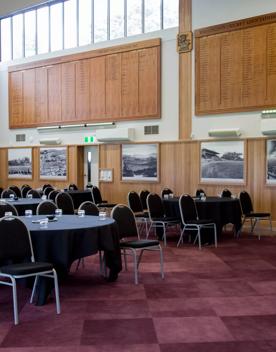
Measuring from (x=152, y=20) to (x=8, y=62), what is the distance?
5.47 metres

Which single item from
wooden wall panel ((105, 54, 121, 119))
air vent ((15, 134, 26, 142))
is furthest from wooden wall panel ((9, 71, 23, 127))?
wooden wall panel ((105, 54, 121, 119))

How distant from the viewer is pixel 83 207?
20.2 ft

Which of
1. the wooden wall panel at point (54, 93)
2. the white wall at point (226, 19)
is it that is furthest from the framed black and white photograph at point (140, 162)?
the wooden wall panel at point (54, 93)

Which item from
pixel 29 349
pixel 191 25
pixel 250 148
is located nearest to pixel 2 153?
pixel 191 25

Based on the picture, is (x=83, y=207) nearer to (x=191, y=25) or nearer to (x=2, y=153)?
(x=191, y=25)

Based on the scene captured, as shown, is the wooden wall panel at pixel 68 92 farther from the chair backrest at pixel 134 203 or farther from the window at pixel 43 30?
the chair backrest at pixel 134 203

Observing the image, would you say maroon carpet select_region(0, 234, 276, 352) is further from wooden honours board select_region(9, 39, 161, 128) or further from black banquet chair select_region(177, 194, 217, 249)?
wooden honours board select_region(9, 39, 161, 128)

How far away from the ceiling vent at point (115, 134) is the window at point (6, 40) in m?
4.76

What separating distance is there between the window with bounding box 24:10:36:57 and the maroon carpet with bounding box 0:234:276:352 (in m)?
10.0

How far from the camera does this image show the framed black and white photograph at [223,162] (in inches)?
410

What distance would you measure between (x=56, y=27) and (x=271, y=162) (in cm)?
788

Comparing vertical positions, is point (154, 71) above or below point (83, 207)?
above

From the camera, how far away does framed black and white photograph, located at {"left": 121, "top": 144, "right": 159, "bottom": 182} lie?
464 inches

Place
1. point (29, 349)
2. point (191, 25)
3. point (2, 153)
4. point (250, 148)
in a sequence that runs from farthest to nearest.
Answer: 1. point (2, 153)
2. point (191, 25)
3. point (250, 148)
4. point (29, 349)
